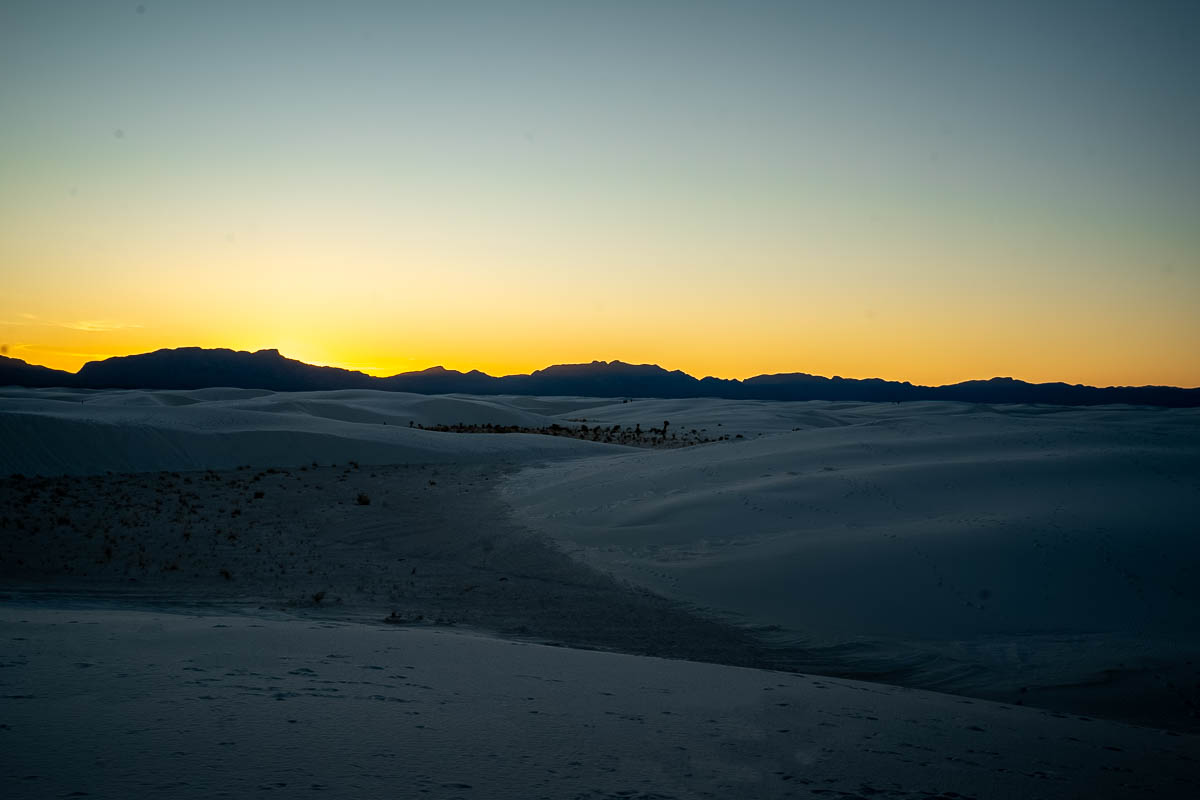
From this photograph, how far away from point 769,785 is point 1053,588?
4720 mm

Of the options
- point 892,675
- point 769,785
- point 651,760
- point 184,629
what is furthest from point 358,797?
point 892,675

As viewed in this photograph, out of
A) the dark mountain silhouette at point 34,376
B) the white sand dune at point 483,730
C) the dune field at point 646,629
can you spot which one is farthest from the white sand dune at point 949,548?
the dark mountain silhouette at point 34,376

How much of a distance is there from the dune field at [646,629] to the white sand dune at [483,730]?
0.07ft

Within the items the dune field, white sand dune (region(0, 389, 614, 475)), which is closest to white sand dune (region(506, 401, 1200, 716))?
the dune field

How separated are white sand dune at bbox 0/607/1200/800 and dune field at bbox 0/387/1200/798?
0.07 feet

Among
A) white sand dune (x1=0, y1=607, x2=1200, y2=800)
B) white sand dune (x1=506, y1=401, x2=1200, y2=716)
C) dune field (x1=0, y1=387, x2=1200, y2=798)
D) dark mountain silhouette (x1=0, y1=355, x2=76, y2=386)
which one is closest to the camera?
white sand dune (x1=0, y1=607, x2=1200, y2=800)

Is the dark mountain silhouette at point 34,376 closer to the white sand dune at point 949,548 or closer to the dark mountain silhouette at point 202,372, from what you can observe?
the dark mountain silhouette at point 202,372

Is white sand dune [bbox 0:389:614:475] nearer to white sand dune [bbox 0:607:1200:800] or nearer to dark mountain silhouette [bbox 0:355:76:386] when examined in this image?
white sand dune [bbox 0:607:1200:800]

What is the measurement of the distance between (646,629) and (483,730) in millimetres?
3054

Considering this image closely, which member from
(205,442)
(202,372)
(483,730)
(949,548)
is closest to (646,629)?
(483,730)

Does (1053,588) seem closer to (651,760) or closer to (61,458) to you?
(651,760)

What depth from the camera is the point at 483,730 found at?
346cm

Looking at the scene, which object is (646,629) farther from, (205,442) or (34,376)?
(34,376)

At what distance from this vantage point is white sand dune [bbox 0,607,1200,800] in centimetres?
286
